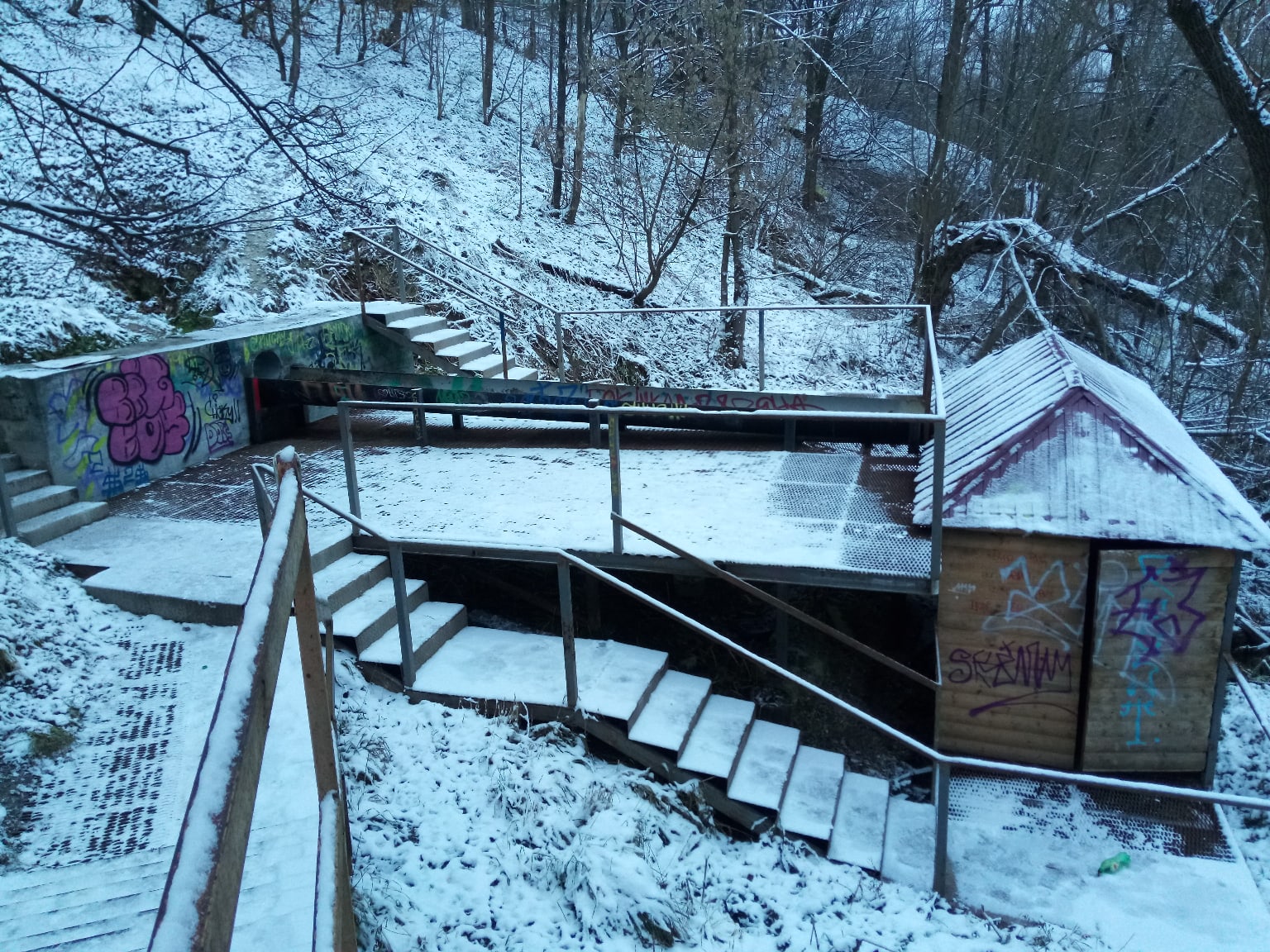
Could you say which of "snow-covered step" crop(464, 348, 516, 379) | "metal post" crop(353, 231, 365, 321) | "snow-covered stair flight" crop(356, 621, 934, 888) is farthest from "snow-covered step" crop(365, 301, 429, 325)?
"snow-covered stair flight" crop(356, 621, 934, 888)

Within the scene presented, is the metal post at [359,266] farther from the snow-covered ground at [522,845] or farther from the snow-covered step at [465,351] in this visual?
the snow-covered ground at [522,845]

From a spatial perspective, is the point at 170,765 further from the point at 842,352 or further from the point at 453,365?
the point at 842,352

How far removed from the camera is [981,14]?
20516 mm

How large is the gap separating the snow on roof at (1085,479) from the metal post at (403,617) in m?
3.29

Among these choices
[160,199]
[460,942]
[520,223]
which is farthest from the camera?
[520,223]

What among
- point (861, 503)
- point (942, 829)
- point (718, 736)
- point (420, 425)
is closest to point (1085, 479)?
point (861, 503)

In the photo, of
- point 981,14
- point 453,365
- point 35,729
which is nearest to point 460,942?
point 35,729

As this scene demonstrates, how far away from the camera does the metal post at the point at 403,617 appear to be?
5.08 m

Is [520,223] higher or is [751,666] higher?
[520,223]

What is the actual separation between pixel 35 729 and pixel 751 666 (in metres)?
4.52

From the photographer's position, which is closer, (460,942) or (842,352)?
(460,942)

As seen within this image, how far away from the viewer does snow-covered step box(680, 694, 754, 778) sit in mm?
5109

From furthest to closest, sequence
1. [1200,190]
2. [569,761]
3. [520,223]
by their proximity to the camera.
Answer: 1. [520,223]
2. [1200,190]
3. [569,761]

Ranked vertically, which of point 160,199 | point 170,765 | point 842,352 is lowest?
point 170,765
